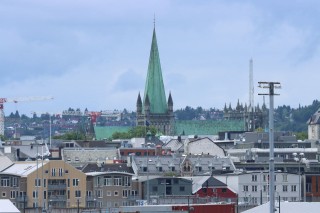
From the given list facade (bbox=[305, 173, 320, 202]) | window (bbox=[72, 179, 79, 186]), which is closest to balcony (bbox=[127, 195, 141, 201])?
window (bbox=[72, 179, 79, 186])

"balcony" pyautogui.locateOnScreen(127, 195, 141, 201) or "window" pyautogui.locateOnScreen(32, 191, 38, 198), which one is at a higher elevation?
"window" pyautogui.locateOnScreen(32, 191, 38, 198)

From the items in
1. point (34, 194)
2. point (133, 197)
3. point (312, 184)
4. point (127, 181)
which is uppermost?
point (127, 181)

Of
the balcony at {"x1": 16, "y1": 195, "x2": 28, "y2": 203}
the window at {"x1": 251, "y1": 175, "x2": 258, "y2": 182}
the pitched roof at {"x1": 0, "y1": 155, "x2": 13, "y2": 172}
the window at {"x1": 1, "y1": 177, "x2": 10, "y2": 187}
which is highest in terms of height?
the pitched roof at {"x1": 0, "y1": 155, "x2": 13, "y2": 172}

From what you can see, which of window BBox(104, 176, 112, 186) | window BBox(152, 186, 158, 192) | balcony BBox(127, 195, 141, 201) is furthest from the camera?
window BBox(152, 186, 158, 192)

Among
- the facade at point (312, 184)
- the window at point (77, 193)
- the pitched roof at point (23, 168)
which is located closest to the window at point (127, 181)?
the window at point (77, 193)

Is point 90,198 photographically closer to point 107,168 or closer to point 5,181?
point 5,181

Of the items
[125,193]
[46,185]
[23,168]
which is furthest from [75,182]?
[23,168]

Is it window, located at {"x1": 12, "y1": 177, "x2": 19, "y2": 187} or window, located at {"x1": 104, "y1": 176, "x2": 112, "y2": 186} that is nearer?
window, located at {"x1": 12, "y1": 177, "x2": 19, "y2": 187}

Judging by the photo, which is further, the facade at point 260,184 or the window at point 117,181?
the facade at point 260,184

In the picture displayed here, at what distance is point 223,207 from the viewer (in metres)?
92.7

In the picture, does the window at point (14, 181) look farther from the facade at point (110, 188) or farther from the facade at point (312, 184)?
the facade at point (312, 184)

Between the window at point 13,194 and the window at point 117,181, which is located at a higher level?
the window at point 117,181

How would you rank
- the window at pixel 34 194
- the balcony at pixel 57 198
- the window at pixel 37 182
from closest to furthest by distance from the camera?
the window at pixel 34 194
the balcony at pixel 57 198
the window at pixel 37 182

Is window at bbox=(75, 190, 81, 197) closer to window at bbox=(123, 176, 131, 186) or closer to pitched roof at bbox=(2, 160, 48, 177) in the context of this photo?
pitched roof at bbox=(2, 160, 48, 177)
